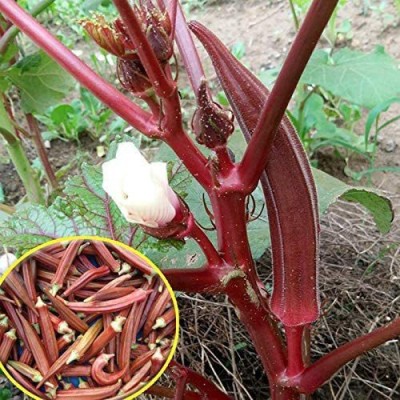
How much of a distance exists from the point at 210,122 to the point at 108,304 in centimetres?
19

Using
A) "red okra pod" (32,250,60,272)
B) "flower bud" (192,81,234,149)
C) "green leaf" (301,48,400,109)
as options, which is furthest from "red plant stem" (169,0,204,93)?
"green leaf" (301,48,400,109)

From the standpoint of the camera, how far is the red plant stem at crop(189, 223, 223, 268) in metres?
0.67

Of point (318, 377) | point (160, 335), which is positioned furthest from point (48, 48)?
point (318, 377)

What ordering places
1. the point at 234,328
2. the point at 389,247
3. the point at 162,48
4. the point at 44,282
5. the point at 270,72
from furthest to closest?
the point at 270,72 → the point at 389,247 → the point at 234,328 → the point at 44,282 → the point at 162,48

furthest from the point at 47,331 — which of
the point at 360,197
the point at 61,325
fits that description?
the point at 360,197

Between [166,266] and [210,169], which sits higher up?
[210,169]

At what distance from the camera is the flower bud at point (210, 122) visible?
0.60 m

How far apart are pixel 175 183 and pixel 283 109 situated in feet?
0.71

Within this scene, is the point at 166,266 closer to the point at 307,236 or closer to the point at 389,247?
the point at 307,236

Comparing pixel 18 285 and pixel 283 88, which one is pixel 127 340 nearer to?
pixel 18 285

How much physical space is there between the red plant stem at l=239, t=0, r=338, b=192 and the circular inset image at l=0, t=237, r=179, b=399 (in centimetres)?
13

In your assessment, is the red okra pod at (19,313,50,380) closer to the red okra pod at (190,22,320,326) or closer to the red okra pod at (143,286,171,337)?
the red okra pod at (143,286,171,337)

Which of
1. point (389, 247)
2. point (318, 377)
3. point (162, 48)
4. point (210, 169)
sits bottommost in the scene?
point (389, 247)

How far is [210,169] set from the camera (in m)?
0.65
